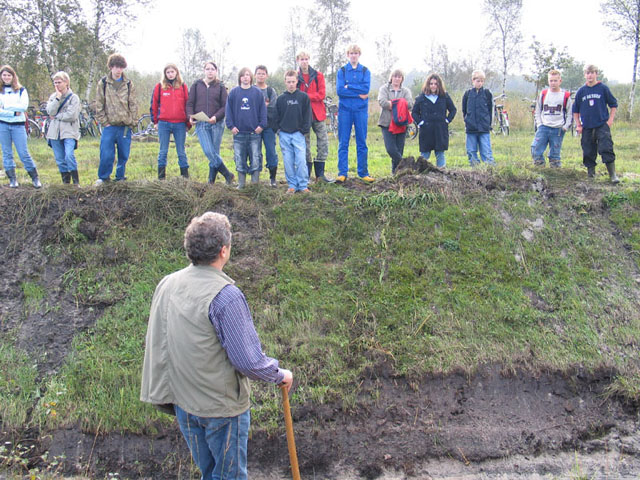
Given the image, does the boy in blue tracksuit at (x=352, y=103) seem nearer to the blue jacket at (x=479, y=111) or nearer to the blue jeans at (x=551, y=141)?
the blue jacket at (x=479, y=111)

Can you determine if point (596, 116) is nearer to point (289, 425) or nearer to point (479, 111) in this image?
point (479, 111)

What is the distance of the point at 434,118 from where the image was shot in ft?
26.8

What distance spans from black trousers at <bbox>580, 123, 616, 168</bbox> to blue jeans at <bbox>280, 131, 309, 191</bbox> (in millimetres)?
4596

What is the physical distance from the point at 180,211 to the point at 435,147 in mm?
4215

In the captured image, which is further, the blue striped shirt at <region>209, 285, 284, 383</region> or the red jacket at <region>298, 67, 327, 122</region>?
the red jacket at <region>298, 67, 327, 122</region>

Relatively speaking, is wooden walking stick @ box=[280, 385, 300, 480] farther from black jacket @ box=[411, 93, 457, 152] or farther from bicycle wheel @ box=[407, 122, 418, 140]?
bicycle wheel @ box=[407, 122, 418, 140]

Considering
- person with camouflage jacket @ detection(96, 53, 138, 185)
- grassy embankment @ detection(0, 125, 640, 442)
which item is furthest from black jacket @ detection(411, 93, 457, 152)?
person with camouflage jacket @ detection(96, 53, 138, 185)

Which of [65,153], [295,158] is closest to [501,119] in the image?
[295,158]

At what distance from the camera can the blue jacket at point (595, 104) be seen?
791 cm

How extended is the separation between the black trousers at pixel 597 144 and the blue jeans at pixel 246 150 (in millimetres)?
5282

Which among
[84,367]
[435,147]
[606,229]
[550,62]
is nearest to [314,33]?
[550,62]

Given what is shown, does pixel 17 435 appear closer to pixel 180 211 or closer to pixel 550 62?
pixel 180 211

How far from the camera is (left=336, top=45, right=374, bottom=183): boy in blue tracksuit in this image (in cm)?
779

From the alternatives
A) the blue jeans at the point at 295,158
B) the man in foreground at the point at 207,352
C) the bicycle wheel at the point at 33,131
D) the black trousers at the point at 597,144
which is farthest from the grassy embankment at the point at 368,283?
the bicycle wheel at the point at 33,131
